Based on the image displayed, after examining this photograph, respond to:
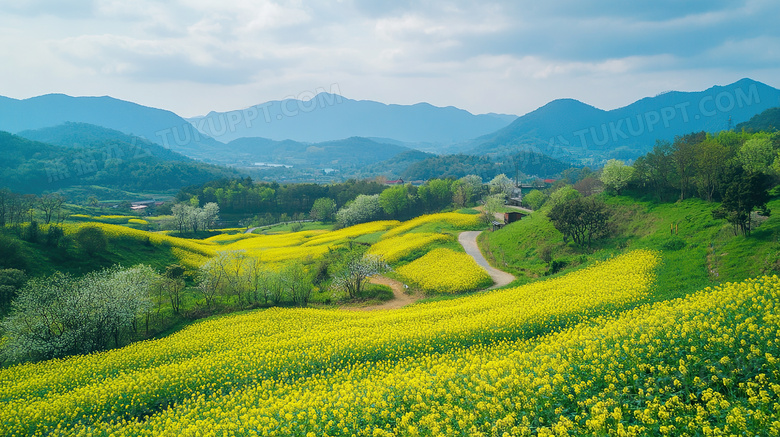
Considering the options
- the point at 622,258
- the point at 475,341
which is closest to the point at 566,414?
the point at 475,341

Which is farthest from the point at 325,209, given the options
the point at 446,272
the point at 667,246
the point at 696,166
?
the point at 667,246

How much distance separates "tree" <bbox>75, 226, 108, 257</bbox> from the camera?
39844 millimetres

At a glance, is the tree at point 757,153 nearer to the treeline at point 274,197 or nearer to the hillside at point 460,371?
the hillside at point 460,371

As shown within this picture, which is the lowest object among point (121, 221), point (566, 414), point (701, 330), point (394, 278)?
point (394, 278)

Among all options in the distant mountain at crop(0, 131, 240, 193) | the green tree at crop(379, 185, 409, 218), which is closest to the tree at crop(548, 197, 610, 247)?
the green tree at crop(379, 185, 409, 218)

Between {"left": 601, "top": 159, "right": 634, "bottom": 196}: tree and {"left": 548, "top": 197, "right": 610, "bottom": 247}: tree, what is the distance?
923 centimetres

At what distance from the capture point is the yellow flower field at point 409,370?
391 inches

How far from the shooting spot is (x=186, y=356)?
2230 centimetres

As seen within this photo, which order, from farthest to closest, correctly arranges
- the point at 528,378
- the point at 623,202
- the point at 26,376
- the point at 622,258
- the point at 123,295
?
1. the point at 623,202
2. the point at 622,258
3. the point at 123,295
4. the point at 26,376
5. the point at 528,378

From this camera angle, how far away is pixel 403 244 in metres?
54.0

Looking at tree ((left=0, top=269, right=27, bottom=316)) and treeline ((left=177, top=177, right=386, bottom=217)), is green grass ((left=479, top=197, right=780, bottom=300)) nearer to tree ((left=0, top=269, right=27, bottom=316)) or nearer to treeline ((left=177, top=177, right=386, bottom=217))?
tree ((left=0, top=269, right=27, bottom=316))

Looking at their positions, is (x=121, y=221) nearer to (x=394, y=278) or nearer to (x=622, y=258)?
(x=394, y=278)

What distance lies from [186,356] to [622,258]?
33764 millimetres

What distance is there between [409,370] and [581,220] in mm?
30086
